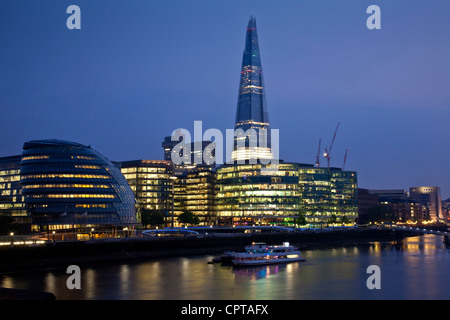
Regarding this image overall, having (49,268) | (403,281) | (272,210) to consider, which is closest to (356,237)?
(272,210)

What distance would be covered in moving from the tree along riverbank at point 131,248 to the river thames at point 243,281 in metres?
4.92

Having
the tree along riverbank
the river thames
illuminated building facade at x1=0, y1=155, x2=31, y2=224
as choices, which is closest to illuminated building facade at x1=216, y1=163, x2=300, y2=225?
the tree along riverbank

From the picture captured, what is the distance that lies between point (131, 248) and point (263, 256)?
2567cm

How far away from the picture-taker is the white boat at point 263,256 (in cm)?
8194

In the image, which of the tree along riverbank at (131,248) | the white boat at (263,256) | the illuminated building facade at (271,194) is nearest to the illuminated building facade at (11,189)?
the tree along riverbank at (131,248)

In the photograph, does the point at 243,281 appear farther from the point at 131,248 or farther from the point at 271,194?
the point at 271,194

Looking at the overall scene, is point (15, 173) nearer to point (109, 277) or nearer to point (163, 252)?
point (163, 252)

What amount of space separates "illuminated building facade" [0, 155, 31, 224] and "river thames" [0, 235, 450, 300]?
6547 cm

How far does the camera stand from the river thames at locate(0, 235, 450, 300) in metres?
53.4

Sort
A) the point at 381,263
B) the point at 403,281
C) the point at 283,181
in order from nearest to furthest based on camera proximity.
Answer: the point at 403,281, the point at 381,263, the point at 283,181

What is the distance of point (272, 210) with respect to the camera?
194375 millimetres

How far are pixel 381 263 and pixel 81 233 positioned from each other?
64.2 metres

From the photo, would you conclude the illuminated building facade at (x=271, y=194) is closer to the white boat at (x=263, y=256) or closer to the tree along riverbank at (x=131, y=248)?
the tree along riverbank at (x=131, y=248)

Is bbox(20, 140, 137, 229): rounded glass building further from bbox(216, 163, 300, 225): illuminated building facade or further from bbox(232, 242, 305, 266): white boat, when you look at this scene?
bbox(216, 163, 300, 225): illuminated building facade
